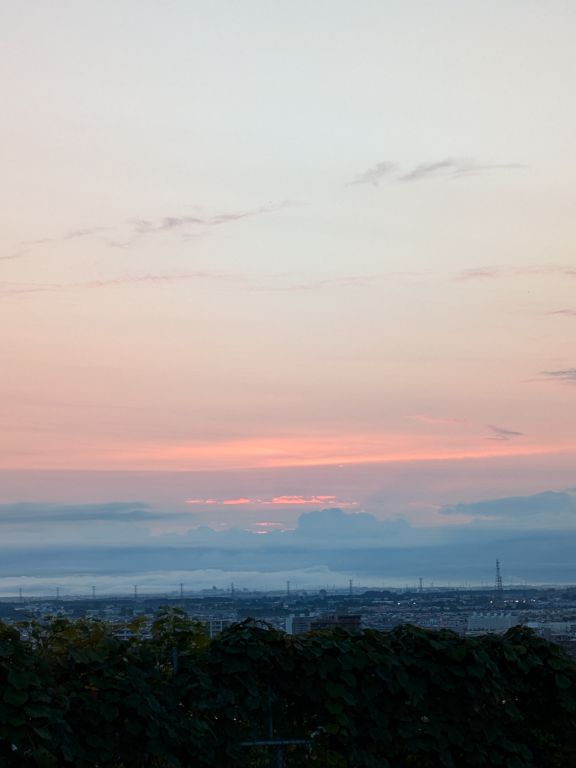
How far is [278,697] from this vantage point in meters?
9.66

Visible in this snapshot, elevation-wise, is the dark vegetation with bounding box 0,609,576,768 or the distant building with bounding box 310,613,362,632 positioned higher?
the distant building with bounding box 310,613,362,632

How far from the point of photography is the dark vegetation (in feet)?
28.6

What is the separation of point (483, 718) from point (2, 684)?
4342 millimetres

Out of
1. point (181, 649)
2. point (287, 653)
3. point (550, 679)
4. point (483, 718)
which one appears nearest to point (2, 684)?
point (181, 649)

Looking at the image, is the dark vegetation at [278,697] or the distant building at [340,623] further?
the distant building at [340,623]

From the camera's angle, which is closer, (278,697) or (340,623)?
(278,697)

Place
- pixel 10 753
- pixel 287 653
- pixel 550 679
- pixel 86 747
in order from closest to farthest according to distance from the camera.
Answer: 1. pixel 10 753
2. pixel 86 747
3. pixel 287 653
4. pixel 550 679

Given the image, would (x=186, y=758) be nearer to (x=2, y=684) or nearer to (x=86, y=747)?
(x=86, y=747)

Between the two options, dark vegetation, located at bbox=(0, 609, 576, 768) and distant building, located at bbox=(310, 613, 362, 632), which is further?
distant building, located at bbox=(310, 613, 362, 632)

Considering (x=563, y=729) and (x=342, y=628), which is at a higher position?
(x=342, y=628)

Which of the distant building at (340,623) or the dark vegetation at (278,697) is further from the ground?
the distant building at (340,623)

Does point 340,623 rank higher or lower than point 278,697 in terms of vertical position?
higher

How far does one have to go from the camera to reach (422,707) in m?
9.85

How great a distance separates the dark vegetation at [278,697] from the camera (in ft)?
28.6
